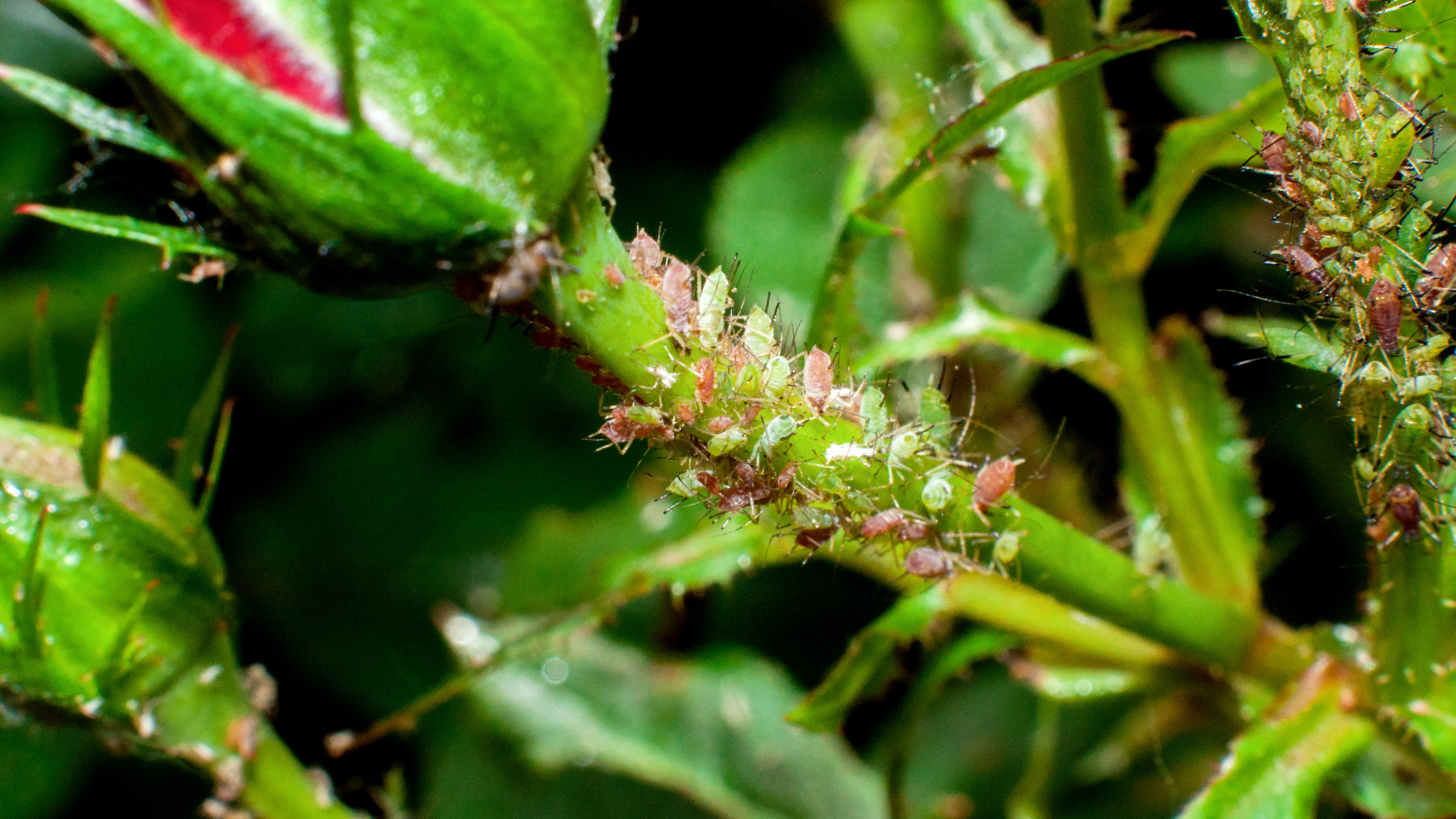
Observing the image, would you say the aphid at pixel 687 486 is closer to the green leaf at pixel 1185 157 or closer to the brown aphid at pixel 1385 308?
the brown aphid at pixel 1385 308

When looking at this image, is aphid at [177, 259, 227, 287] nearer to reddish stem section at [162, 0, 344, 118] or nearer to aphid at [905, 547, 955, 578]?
reddish stem section at [162, 0, 344, 118]

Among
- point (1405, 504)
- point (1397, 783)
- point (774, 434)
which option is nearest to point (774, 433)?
point (774, 434)

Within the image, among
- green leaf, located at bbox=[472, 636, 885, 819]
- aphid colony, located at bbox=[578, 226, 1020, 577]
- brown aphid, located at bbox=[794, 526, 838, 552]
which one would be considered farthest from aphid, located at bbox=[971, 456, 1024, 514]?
green leaf, located at bbox=[472, 636, 885, 819]

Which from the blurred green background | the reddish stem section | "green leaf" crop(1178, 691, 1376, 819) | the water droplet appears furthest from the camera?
the water droplet

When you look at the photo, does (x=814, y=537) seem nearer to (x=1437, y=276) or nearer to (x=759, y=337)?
(x=759, y=337)

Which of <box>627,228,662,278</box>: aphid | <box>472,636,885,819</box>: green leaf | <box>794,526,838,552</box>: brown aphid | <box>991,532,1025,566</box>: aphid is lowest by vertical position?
<box>472,636,885,819</box>: green leaf

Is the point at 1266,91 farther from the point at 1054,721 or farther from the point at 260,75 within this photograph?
the point at 1054,721

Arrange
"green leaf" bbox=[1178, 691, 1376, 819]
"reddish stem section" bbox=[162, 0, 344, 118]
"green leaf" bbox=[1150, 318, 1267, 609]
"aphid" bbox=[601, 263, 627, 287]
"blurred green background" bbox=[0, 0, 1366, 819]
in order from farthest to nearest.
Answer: "blurred green background" bbox=[0, 0, 1366, 819], "green leaf" bbox=[1150, 318, 1267, 609], "green leaf" bbox=[1178, 691, 1376, 819], "aphid" bbox=[601, 263, 627, 287], "reddish stem section" bbox=[162, 0, 344, 118]
